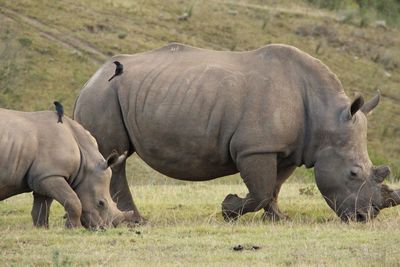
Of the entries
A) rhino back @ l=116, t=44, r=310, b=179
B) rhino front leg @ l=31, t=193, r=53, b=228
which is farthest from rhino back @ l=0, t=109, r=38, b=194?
rhino back @ l=116, t=44, r=310, b=179

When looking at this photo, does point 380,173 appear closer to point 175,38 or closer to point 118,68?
point 118,68

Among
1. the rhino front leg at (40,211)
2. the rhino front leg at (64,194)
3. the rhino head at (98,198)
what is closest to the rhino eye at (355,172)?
the rhino head at (98,198)

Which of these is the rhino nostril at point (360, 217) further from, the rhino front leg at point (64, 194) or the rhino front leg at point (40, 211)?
the rhino front leg at point (40, 211)

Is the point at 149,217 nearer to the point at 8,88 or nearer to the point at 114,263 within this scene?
the point at 114,263

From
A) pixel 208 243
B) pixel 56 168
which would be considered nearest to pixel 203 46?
pixel 56 168

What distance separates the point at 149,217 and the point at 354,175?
287cm

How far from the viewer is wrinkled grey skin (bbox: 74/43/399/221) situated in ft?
48.3

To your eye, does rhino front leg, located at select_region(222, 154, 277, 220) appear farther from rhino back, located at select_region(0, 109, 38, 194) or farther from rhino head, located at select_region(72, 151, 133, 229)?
rhino back, located at select_region(0, 109, 38, 194)

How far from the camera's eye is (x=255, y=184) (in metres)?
14.7

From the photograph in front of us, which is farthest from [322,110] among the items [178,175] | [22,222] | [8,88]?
[8,88]

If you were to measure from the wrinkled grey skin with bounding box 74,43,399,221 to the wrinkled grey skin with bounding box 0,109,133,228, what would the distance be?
39.9 inches

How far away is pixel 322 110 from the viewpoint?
15023mm

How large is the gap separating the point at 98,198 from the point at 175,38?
104 feet

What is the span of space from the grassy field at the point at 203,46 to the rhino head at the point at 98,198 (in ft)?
1.87
